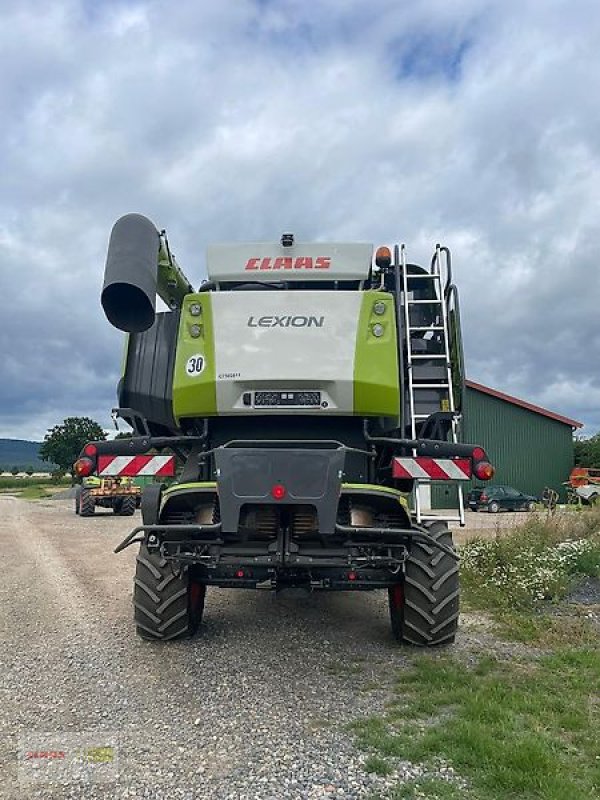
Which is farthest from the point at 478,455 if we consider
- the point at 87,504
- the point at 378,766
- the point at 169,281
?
the point at 87,504

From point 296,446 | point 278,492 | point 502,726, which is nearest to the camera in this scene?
point 502,726

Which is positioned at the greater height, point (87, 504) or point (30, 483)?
point (30, 483)

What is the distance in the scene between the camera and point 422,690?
4922 millimetres

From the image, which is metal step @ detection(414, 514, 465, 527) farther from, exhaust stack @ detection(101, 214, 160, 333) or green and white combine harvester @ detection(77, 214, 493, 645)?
exhaust stack @ detection(101, 214, 160, 333)

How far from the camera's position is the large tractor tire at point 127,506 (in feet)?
84.6

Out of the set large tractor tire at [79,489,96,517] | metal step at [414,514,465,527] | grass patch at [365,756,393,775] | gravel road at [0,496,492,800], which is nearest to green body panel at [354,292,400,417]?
metal step at [414,514,465,527]

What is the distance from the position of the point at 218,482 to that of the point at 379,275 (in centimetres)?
275

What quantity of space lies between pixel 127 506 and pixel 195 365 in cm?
2154

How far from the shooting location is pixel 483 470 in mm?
5578

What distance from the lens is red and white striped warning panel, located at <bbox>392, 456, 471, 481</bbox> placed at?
5609mm

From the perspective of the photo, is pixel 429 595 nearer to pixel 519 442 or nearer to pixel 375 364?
pixel 375 364

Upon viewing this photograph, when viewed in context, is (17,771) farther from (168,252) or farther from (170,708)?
(168,252)

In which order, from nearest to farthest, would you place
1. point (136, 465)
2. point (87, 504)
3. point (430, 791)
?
point (430, 791)
point (136, 465)
point (87, 504)

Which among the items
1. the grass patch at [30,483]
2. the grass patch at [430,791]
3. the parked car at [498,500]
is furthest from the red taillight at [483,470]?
the grass patch at [30,483]
